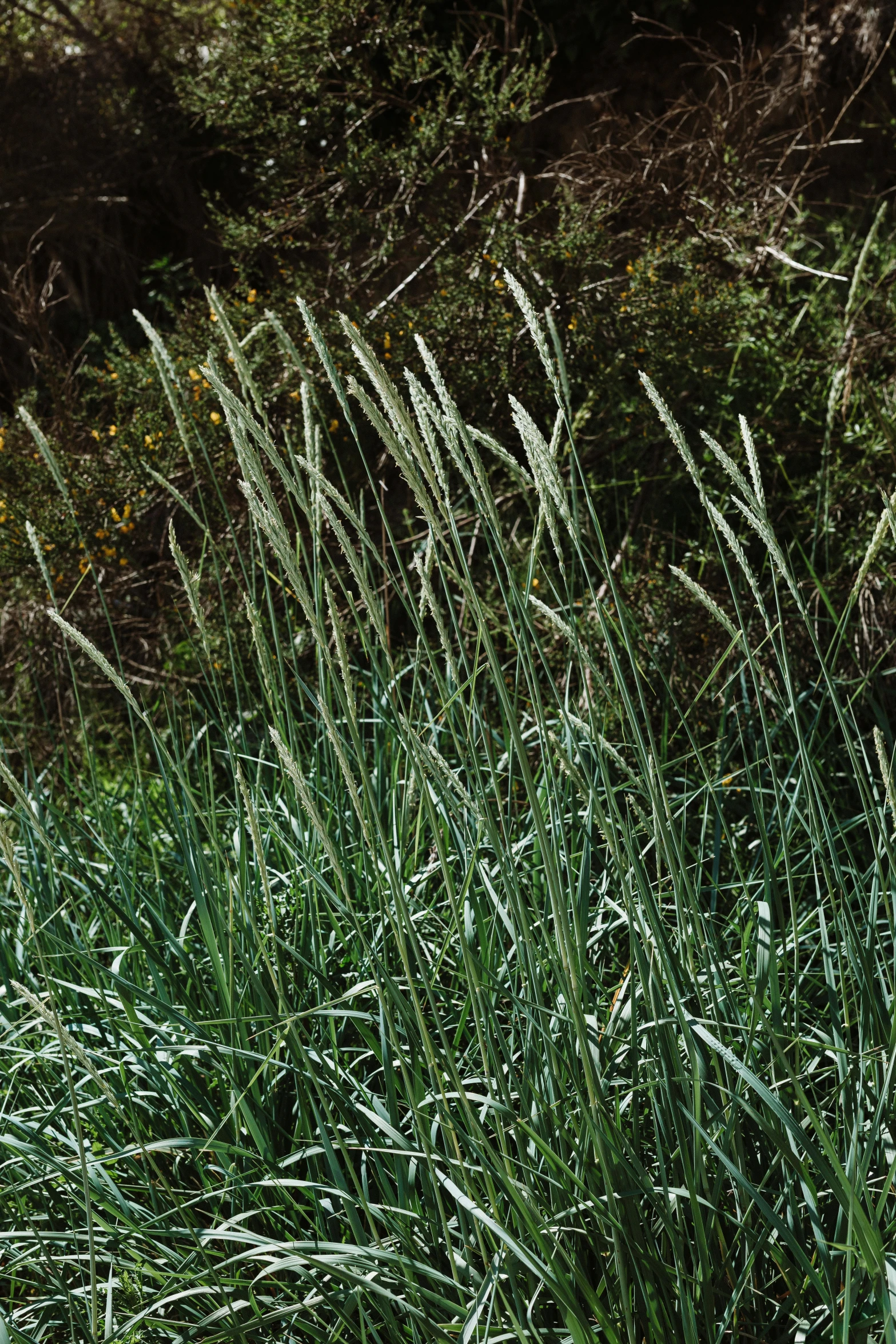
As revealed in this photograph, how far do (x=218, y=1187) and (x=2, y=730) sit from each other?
278 centimetres

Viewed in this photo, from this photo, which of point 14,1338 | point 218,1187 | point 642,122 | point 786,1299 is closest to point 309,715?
point 218,1187

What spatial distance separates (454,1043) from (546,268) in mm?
2992

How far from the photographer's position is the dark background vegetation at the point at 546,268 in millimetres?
3621

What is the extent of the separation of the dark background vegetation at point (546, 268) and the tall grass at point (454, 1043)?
4.39 feet

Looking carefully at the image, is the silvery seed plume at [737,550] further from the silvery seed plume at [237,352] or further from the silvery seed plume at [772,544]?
the silvery seed plume at [237,352]

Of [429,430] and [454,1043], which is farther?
[454,1043]

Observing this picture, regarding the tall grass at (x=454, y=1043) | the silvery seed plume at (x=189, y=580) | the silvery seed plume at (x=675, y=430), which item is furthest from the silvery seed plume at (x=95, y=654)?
the silvery seed plume at (x=675, y=430)

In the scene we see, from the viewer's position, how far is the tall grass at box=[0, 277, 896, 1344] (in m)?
1.16

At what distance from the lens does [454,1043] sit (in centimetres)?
153

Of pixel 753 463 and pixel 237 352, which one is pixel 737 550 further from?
pixel 237 352

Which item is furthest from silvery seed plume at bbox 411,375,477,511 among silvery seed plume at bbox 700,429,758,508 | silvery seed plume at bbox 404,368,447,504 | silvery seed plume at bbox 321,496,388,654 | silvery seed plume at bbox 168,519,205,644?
silvery seed plume at bbox 168,519,205,644

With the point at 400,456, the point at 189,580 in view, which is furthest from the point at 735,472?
the point at 189,580

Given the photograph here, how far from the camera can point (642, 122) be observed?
13.1 feet

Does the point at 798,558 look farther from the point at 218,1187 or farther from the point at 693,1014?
the point at 218,1187
